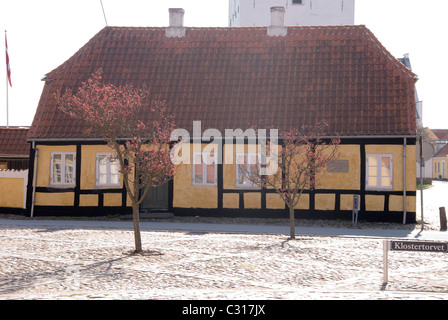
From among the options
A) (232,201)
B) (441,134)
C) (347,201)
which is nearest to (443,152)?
(441,134)

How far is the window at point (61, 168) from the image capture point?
2233 centimetres

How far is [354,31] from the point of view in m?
23.4

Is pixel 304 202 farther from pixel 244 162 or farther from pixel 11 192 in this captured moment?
pixel 11 192

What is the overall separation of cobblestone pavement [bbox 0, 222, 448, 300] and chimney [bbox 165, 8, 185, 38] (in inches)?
424

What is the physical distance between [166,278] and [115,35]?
53.7 ft

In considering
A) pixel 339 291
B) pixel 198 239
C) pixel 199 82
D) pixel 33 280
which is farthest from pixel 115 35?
pixel 339 291

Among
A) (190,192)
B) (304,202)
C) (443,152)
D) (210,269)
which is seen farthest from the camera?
(443,152)

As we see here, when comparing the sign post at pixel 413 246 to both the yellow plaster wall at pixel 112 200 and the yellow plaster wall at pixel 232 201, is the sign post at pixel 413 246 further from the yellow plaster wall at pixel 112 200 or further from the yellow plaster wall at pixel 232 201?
the yellow plaster wall at pixel 112 200

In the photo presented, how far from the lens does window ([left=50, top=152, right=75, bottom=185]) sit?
879 inches

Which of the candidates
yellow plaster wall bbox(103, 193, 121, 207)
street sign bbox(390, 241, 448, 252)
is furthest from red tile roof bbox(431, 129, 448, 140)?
street sign bbox(390, 241, 448, 252)

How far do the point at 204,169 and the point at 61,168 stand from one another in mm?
5056

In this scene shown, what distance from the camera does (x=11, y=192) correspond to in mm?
22875

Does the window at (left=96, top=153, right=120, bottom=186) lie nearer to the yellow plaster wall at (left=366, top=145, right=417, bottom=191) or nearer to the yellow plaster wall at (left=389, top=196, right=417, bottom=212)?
the yellow plaster wall at (left=366, top=145, right=417, bottom=191)
